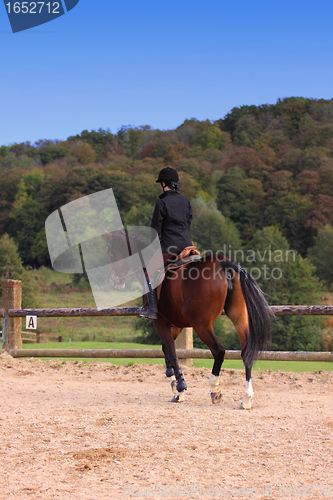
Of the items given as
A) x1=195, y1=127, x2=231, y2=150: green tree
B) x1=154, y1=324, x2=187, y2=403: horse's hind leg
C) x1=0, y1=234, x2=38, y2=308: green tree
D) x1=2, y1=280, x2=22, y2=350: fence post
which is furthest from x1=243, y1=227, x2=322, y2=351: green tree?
x1=195, y1=127, x2=231, y2=150: green tree

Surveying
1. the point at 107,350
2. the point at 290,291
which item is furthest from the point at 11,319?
the point at 290,291

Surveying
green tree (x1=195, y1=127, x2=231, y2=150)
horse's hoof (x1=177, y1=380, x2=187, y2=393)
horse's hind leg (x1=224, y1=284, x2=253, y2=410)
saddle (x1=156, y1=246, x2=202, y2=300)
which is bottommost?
horse's hoof (x1=177, y1=380, x2=187, y2=393)

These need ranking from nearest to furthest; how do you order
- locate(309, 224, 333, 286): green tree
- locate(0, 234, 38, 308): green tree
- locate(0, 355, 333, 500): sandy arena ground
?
locate(0, 355, 333, 500): sandy arena ground
locate(0, 234, 38, 308): green tree
locate(309, 224, 333, 286): green tree

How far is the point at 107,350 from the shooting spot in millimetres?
7168

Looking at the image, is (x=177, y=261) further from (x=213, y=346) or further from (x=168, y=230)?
(x=213, y=346)

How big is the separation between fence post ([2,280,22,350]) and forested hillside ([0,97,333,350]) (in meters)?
26.9

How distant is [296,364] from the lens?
13.6 m

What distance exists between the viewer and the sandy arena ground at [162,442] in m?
2.74

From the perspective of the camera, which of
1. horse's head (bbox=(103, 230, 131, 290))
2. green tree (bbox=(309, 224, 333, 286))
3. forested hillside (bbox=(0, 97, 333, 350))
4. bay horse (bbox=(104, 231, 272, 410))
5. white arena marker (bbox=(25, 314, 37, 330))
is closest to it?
bay horse (bbox=(104, 231, 272, 410))

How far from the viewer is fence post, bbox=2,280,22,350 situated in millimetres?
7770

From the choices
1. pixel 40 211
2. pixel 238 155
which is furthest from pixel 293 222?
pixel 40 211

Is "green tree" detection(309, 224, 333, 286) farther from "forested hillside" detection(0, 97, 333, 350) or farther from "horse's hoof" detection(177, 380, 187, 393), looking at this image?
"horse's hoof" detection(177, 380, 187, 393)

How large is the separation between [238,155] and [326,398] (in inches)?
3147

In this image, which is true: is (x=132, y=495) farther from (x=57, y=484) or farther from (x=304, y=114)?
(x=304, y=114)
